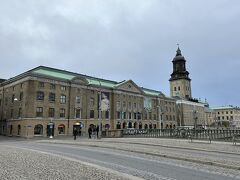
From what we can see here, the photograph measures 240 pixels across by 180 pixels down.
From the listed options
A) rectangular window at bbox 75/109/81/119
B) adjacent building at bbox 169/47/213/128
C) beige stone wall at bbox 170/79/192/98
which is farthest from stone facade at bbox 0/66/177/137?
beige stone wall at bbox 170/79/192/98

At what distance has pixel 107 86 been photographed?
3046 inches

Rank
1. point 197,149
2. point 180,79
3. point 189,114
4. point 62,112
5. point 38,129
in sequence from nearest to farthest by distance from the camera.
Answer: point 197,149
point 38,129
point 62,112
point 189,114
point 180,79

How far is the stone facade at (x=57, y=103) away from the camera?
5659 cm

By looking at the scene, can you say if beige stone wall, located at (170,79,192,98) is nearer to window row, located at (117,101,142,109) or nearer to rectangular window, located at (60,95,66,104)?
window row, located at (117,101,142,109)

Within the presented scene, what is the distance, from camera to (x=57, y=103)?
202ft

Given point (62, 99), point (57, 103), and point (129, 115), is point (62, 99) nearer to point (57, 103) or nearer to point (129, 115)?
point (57, 103)

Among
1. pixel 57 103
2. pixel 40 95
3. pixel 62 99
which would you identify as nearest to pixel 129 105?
pixel 62 99

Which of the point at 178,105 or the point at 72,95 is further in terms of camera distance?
the point at 178,105

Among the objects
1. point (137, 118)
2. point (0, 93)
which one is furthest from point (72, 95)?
point (137, 118)

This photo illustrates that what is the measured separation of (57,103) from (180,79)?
8505 centimetres

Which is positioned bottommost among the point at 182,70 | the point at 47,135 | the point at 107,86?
the point at 47,135

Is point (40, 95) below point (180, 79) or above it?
below

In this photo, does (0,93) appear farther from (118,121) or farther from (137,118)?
(137,118)

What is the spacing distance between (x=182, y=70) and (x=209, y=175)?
415 ft
